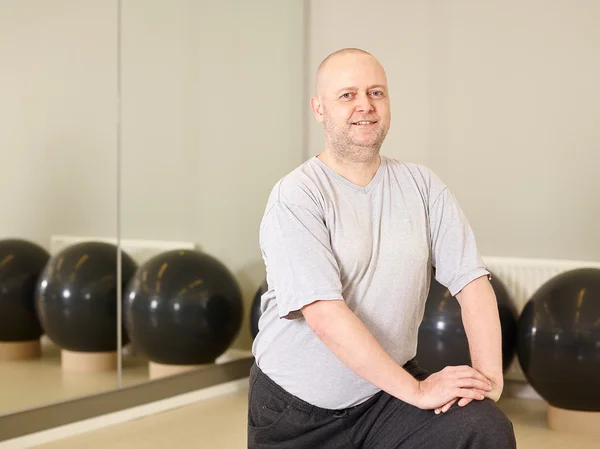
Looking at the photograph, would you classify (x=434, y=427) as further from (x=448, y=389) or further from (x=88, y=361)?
(x=88, y=361)

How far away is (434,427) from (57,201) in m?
2.39

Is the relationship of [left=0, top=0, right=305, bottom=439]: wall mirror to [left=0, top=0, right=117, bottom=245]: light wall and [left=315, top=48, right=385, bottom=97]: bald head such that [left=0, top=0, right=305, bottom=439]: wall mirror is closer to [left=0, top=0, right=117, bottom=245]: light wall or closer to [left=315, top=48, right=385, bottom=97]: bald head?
[left=0, top=0, right=117, bottom=245]: light wall

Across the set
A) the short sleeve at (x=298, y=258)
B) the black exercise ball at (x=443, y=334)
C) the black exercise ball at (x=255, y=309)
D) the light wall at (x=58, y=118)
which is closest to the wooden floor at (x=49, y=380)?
the light wall at (x=58, y=118)

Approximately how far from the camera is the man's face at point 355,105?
2002 millimetres

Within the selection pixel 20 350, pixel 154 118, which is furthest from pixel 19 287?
pixel 154 118

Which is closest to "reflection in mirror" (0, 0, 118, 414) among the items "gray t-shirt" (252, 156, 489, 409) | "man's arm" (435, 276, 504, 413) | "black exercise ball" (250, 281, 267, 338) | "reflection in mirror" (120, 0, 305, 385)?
"reflection in mirror" (120, 0, 305, 385)

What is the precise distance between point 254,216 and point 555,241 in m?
1.62

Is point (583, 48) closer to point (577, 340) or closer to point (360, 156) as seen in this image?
point (577, 340)

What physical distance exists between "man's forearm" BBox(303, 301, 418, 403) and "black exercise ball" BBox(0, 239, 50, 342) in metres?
2.07

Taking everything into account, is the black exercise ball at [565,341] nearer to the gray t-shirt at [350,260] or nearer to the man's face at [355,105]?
the gray t-shirt at [350,260]

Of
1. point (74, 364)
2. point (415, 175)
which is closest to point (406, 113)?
point (74, 364)

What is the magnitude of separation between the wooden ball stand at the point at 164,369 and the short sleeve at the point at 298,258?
8.08ft

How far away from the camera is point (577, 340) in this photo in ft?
12.1

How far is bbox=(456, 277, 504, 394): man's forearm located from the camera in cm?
198
